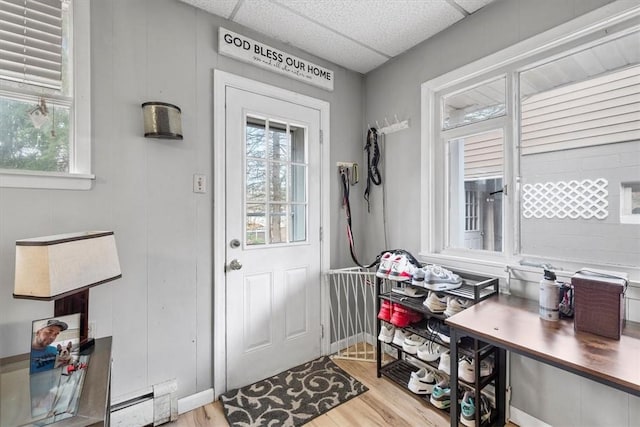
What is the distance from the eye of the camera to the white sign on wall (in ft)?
6.39

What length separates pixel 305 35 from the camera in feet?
7.04

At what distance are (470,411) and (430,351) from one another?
360mm

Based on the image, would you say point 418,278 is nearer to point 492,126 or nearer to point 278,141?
point 492,126

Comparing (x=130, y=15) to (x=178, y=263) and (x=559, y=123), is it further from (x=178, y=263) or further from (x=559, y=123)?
(x=559, y=123)

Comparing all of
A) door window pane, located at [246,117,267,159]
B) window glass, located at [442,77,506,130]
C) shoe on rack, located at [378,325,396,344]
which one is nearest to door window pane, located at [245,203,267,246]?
door window pane, located at [246,117,267,159]

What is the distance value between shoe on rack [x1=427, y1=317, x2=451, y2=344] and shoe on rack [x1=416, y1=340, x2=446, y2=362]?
86mm

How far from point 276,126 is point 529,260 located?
6.51ft

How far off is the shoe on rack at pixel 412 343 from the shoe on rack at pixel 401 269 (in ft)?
1.39

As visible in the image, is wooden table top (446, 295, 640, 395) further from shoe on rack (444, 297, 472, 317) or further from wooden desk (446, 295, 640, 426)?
shoe on rack (444, 297, 472, 317)

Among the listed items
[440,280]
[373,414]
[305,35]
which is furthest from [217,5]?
[373,414]

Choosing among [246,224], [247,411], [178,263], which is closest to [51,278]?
[178,263]

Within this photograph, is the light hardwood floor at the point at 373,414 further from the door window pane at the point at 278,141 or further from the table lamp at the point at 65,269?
the door window pane at the point at 278,141

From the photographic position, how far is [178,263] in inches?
70.9

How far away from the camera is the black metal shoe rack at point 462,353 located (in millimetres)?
1448
